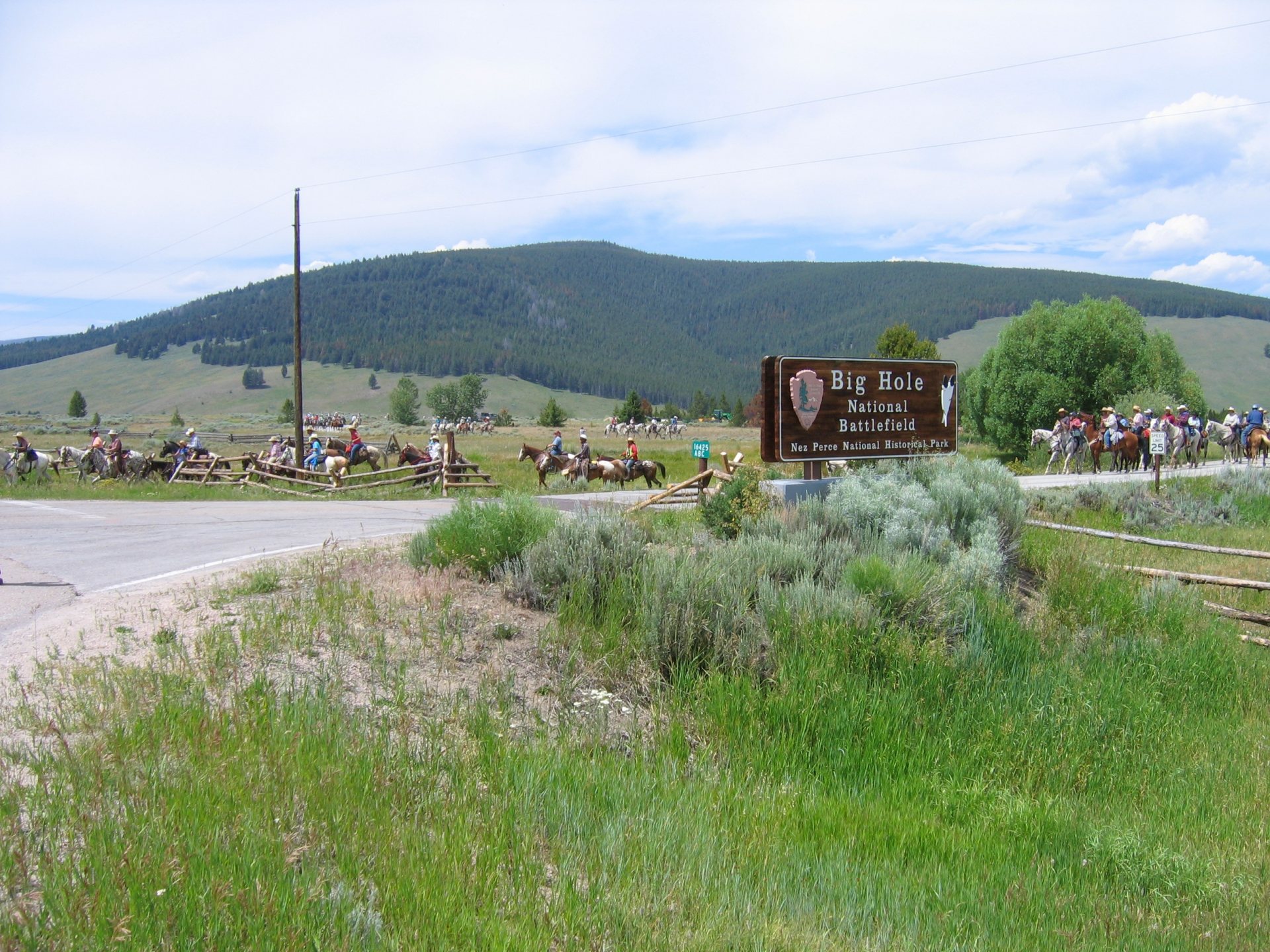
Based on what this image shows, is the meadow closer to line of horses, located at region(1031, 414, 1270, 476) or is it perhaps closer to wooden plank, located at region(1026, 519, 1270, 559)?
wooden plank, located at region(1026, 519, 1270, 559)

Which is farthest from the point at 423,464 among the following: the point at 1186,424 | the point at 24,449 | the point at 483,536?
the point at 1186,424

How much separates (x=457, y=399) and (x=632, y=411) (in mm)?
32917

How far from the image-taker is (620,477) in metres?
29.7

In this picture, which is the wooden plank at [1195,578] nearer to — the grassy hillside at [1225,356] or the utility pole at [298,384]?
the utility pole at [298,384]

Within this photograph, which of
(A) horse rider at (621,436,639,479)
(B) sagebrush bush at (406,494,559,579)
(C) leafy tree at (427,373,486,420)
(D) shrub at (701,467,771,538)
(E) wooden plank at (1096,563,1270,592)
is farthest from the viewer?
(C) leafy tree at (427,373,486,420)

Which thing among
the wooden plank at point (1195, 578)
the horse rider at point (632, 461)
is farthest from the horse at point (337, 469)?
the wooden plank at point (1195, 578)

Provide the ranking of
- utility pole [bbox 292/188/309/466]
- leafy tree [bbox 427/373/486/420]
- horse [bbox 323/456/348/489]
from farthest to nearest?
leafy tree [bbox 427/373/486/420] → utility pole [bbox 292/188/309/466] → horse [bbox 323/456/348/489]

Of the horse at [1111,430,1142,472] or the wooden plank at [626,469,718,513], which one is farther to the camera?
the horse at [1111,430,1142,472]

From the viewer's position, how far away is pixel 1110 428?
99.1 ft

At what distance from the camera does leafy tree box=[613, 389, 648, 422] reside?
109 meters

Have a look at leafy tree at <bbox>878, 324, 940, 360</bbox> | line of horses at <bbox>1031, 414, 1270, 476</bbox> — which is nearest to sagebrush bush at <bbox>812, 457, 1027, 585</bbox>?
line of horses at <bbox>1031, 414, 1270, 476</bbox>

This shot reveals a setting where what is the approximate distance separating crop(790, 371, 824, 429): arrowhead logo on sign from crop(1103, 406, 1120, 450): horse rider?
21389mm

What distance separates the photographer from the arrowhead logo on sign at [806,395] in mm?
11797

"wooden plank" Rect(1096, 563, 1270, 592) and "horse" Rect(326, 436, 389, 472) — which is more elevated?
"horse" Rect(326, 436, 389, 472)
